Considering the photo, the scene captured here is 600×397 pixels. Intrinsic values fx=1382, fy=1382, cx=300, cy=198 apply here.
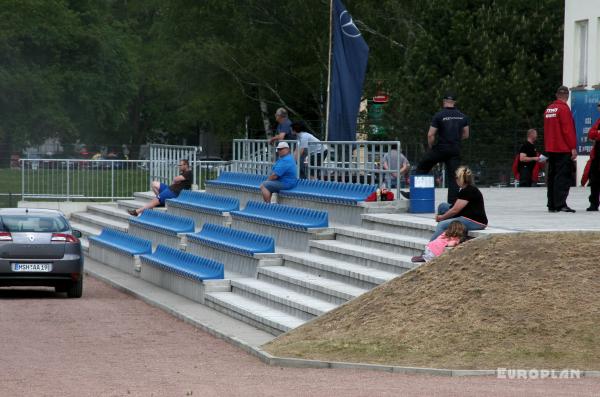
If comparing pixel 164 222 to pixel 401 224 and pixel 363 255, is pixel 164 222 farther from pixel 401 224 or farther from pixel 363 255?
pixel 363 255

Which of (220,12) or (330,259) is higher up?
(220,12)

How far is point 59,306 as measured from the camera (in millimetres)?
21297

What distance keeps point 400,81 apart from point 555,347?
3637cm

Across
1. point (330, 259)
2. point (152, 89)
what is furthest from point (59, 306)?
point (152, 89)

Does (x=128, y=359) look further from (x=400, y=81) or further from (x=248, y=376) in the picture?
(x=400, y=81)

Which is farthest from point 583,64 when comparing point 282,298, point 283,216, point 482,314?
point 482,314

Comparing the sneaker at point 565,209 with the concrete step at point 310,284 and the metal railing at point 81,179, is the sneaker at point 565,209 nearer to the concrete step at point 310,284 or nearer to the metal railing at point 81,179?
the concrete step at point 310,284

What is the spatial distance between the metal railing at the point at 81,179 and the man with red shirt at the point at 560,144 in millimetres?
18686

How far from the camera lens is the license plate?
880 inches

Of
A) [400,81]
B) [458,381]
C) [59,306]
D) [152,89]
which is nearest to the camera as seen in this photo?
[458,381]

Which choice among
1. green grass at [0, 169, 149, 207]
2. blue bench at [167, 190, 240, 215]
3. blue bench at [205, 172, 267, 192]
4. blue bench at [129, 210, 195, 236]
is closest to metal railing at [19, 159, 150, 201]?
green grass at [0, 169, 149, 207]

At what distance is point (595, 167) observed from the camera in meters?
20.7

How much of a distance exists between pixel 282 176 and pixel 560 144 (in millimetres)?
5811

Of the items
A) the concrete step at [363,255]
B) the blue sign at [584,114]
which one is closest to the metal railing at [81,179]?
the blue sign at [584,114]
